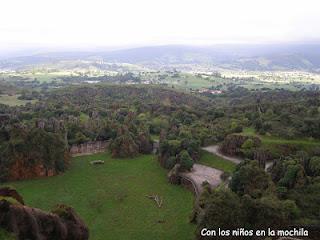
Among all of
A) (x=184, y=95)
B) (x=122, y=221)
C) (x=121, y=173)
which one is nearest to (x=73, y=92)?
(x=184, y=95)

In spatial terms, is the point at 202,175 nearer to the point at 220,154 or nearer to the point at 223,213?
the point at 220,154

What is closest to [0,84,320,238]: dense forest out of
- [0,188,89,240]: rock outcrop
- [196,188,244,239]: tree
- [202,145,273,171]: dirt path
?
[196,188,244,239]: tree

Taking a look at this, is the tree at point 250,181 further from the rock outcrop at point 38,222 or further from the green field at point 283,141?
the green field at point 283,141

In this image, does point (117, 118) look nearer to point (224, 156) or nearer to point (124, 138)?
point (124, 138)

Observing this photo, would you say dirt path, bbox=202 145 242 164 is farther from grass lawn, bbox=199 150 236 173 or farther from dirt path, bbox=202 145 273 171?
grass lawn, bbox=199 150 236 173

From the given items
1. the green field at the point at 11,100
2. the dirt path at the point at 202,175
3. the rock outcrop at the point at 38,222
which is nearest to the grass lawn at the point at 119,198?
the dirt path at the point at 202,175
